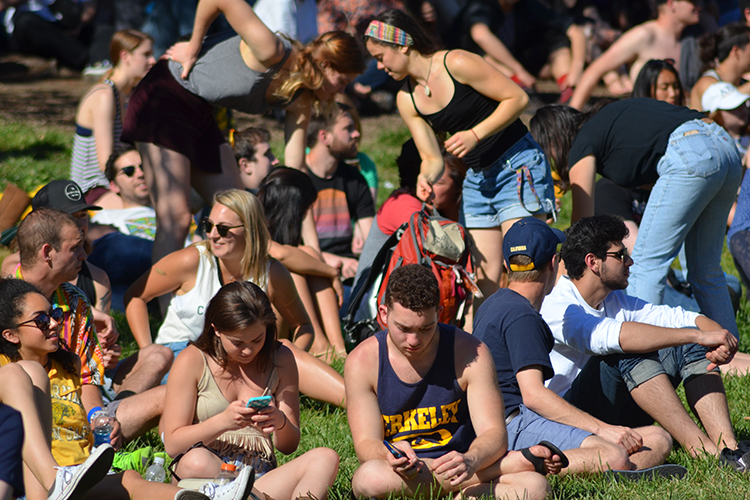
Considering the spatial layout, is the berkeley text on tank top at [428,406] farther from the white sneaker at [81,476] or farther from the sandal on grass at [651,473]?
the white sneaker at [81,476]

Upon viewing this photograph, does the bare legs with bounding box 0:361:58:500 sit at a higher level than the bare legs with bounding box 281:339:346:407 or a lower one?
higher

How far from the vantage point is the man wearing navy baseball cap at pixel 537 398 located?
348cm

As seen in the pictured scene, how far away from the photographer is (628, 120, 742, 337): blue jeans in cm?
465

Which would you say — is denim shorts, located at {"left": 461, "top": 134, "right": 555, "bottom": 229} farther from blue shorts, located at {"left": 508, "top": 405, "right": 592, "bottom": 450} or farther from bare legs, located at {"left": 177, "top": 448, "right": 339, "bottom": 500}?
bare legs, located at {"left": 177, "top": 448, "right": 339, "bottom": 500}

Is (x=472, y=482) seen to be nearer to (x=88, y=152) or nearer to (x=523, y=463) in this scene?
(x=523, y=463)

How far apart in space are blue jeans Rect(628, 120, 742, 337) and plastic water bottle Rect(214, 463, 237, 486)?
262 centimetres

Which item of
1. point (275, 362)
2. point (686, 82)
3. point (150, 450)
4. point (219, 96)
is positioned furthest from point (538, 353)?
point (686, 82)

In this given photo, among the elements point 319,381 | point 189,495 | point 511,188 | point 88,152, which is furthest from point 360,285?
point 88,152

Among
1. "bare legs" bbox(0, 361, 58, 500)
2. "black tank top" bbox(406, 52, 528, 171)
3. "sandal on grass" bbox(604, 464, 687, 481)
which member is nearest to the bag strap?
"black tank top" bbox(406, 52, 528, 171)

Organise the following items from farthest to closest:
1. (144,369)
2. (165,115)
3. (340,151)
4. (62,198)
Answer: (340,151), (165,115), (62,198), (144,369)

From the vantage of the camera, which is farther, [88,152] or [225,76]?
[88,152]

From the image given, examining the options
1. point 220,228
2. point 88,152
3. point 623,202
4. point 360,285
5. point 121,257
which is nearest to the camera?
point 220,228

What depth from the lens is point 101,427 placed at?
3408 mm

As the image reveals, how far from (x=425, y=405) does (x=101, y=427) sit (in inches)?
51.3
